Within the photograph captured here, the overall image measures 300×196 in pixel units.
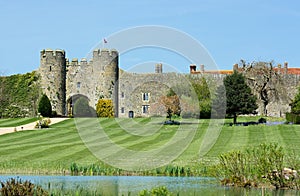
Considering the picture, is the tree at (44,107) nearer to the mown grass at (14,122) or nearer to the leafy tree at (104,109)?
the mown grass at (14,122)

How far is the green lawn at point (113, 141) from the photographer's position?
24828 millimetres

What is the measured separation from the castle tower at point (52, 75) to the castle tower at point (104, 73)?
9.56ft

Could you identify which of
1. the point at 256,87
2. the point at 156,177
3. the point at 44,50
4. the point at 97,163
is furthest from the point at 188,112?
the point at 156,177

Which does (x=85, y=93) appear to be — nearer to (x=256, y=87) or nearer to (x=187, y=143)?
(x=256, y=87)

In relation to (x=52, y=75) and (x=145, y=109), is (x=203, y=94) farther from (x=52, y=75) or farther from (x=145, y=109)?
(x=52, y=75)

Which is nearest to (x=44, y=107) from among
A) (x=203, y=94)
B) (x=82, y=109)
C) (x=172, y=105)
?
(x=82, y=109)

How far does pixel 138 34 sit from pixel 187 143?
9.73m

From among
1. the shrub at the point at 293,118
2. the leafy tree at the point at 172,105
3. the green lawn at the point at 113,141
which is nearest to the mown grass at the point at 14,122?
the green lawn at the point at 113,141

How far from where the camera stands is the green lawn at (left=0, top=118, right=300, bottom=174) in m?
24.8

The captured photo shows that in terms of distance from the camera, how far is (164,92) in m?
62.2

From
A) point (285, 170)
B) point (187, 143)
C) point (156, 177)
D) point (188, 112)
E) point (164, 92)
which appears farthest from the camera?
point (164, 92)

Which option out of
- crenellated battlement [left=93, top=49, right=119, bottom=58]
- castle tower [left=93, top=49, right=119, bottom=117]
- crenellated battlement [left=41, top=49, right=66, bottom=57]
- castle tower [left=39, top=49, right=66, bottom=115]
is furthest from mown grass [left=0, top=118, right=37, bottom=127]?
crenellated battlement [left=93, top=49, right=119, bottom=58]

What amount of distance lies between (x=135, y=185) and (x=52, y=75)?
127 ft

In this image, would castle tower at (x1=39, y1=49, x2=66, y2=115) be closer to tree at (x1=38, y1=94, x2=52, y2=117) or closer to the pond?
tree at (x1=38, y1=94, x2=52, y2=117)
